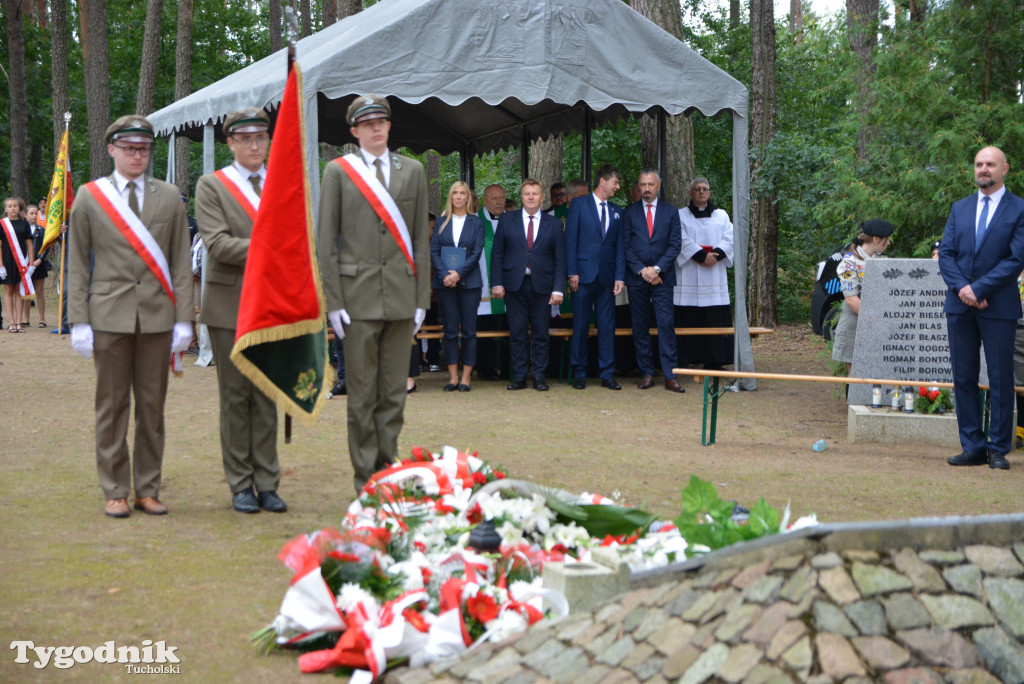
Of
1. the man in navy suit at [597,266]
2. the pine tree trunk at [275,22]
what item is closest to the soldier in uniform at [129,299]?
the man in navy suit at [597,266]

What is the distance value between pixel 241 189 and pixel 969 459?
16.7 ft

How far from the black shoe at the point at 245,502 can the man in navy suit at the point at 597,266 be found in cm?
548

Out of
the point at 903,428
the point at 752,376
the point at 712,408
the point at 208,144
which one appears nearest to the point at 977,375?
the point at 903,428

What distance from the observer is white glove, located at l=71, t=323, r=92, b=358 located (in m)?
5.80

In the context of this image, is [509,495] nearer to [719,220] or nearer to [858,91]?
[719,220]

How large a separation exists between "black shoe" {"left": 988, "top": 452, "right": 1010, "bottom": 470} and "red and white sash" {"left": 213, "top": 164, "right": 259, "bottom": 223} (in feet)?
16.6

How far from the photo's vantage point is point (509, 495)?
198 inches

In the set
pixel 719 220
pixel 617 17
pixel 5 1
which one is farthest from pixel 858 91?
pixel 5 1

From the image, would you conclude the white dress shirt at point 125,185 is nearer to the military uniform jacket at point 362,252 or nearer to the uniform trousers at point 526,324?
the military uniform jacket at point 362,252

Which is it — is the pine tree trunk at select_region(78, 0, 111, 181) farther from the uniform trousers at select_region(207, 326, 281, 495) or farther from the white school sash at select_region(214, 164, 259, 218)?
the uniform trousers at select_region(207, 326, 281, 495)

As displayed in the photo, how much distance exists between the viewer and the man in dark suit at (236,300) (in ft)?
19.7

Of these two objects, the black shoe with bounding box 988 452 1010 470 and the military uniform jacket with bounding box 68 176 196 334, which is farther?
the black shoe with bounding box 988 452 1010 470

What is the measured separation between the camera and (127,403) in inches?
237

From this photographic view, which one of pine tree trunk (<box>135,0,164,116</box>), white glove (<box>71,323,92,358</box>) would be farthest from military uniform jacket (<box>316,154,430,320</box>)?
pine tree trunk (<box>135,0,164,116</box>)
